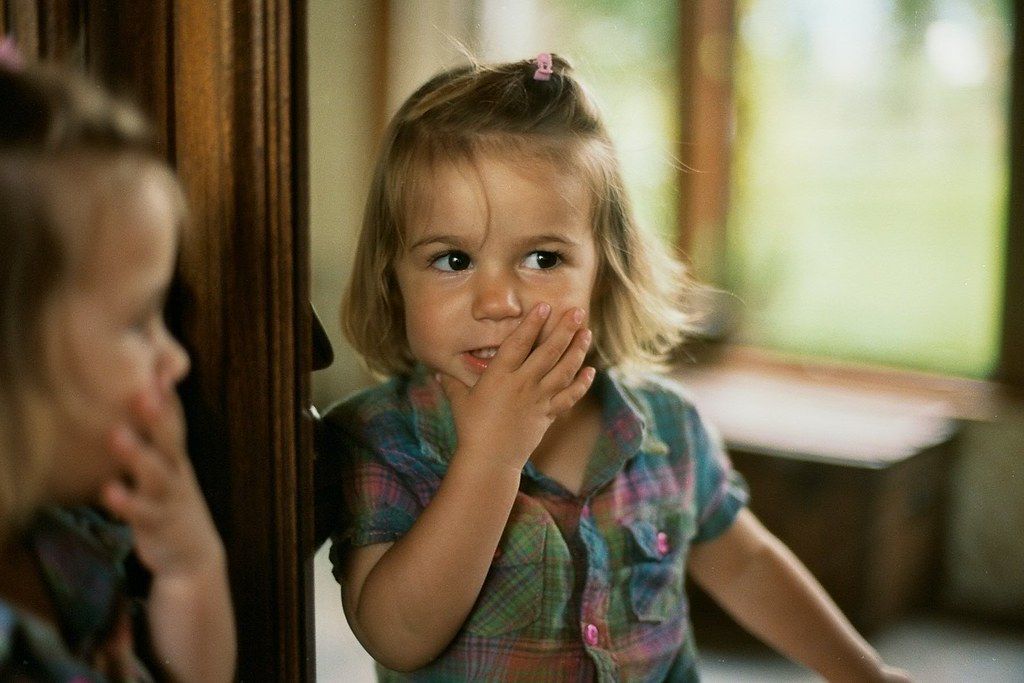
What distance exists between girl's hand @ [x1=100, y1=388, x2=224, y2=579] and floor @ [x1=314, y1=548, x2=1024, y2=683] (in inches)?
4.2

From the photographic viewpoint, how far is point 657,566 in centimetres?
68

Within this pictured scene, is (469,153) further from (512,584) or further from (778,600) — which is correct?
(778,600)

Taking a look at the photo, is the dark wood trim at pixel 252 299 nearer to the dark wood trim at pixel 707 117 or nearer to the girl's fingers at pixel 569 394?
the girl's fingers at pixel 569 394

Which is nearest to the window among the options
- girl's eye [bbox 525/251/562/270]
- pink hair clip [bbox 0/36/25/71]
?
girl's eye [bbox 525/251/562/270]

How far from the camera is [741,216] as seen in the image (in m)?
1.40

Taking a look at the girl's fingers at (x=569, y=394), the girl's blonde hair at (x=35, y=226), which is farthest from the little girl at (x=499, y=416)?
the girl's blonde hair at (x=35, y=226)

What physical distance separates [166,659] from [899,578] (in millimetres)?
1006

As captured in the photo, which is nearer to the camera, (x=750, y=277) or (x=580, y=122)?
(x=580, y=122)

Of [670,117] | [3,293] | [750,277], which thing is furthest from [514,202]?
[750,277]

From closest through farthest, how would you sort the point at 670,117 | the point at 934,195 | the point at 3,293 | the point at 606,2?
the point at 3,293, the point at 606,2, the point at 670,117, the point at 934,195

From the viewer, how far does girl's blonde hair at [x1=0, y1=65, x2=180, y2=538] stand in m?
0.37

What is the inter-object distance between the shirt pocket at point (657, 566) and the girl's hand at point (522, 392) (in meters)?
0.14

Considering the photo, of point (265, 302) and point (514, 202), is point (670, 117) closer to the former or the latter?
point (514, 202)

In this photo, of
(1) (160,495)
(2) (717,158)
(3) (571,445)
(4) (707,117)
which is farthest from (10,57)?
(2) (717,158)
